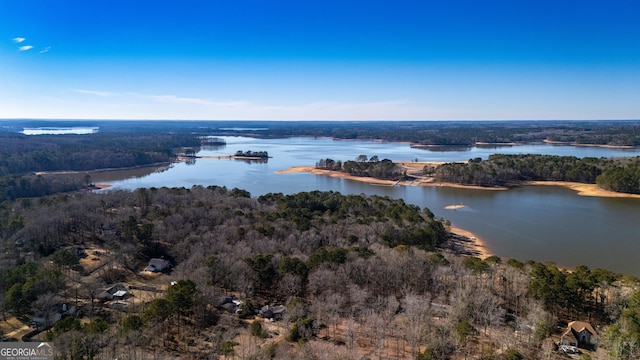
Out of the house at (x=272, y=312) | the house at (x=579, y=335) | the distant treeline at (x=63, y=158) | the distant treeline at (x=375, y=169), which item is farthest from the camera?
the distant treeline at (x=63, y=158)

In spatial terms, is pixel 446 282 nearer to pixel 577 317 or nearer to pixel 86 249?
pixel 577 317

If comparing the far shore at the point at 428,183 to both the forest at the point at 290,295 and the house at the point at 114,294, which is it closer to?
the forest at the point at 290,295

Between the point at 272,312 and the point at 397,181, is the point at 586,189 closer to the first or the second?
the point at 397,181

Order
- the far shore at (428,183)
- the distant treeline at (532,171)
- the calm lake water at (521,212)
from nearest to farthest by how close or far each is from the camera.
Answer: the calm lake water at (521,212) < the far shore at (428,183) < the distant treeline at (532,171)

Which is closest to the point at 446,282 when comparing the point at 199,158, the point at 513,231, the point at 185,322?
the point at 185,322

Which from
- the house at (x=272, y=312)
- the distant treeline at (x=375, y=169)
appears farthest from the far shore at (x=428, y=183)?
the house at (x=272, y=312)

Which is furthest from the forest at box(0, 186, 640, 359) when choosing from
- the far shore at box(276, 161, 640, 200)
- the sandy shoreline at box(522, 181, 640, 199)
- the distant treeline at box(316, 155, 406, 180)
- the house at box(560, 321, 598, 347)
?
the distant treeline at box(316, 155, 406, 180)

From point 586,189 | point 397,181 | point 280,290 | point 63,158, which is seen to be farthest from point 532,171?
point 63,158
